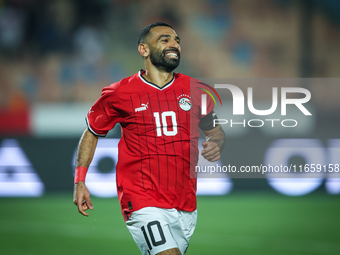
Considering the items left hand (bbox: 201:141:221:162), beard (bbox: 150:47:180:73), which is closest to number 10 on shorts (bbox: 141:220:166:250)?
left hand (bbox: 201:141:221:162)

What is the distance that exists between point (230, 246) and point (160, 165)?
266 cm

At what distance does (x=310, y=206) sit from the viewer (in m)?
7.41

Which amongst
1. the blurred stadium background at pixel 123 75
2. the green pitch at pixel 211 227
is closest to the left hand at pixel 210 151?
the green pitch at pixel 211 227

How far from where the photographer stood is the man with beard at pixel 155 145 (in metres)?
2.86

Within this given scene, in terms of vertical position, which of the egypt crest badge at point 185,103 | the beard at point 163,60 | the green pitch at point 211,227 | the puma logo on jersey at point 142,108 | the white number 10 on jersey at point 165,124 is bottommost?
the green pitch at point 211,227

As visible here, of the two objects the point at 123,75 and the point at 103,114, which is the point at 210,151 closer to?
the point at 103,114

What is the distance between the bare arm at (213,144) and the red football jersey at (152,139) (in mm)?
95

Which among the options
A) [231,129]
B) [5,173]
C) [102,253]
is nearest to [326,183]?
[231,129]

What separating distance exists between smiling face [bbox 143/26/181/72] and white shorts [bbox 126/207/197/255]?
101 centimetres

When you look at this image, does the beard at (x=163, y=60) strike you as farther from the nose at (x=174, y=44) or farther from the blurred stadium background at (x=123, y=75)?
the blurred stadium background at (x=123, y=75)

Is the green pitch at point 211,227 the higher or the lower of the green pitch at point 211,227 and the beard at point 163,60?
the lower

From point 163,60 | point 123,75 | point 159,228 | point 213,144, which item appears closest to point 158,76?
point 163,60

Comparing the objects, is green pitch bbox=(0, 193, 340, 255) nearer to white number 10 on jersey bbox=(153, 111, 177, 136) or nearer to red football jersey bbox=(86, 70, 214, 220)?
red football jersey bbox=(86, 70, 214, 220)

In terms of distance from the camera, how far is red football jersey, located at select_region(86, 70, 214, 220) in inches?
115
